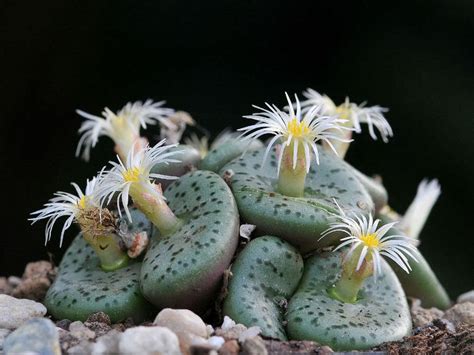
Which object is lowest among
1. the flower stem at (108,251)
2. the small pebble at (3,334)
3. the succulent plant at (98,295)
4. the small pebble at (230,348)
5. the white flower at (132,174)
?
the small pebble at (3,334)

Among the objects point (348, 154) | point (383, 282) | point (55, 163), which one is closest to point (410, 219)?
point (383, 282)

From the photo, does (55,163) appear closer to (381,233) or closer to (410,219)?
(410,219)

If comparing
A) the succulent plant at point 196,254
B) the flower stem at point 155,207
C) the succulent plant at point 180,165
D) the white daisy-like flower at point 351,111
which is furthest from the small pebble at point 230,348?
the white daisy-like flower at point 351,111

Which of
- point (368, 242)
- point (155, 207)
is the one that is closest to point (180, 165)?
point (155, 207)

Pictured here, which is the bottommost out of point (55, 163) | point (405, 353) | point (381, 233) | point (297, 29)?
point (55, 163)

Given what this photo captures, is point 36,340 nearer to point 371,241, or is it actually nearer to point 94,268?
point 94,268

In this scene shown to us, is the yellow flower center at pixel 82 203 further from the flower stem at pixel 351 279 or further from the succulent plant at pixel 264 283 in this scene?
the flower stem at pixel 351 279
